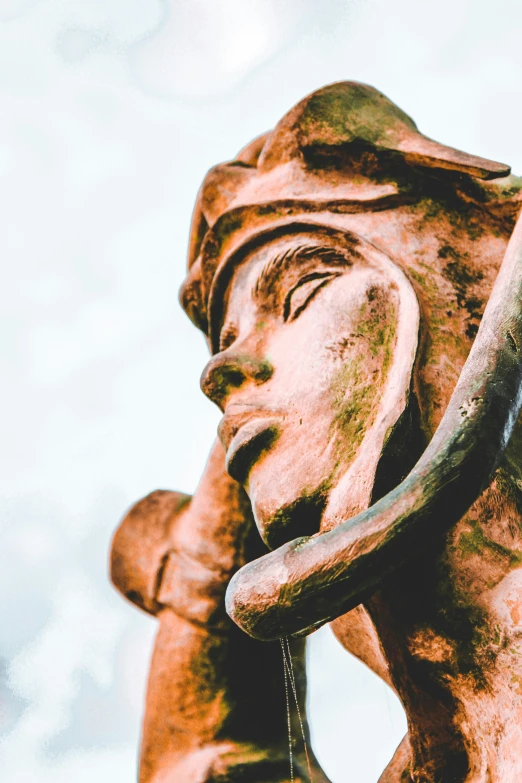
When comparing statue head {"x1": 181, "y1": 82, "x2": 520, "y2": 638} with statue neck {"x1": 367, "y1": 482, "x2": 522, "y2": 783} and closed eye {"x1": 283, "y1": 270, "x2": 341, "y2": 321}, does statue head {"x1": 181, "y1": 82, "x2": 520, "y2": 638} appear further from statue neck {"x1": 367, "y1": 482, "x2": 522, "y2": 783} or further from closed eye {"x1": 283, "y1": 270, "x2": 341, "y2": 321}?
statue neck {"x1": 367, "y1": 482, "x2": 522, "y2": 783}

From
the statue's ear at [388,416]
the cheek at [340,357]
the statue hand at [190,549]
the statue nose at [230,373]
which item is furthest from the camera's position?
the statue hand at [190,549]

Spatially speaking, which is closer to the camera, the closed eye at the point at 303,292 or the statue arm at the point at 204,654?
the closed eye at the point at 303,292

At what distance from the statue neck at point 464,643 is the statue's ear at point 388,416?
0.15 metres

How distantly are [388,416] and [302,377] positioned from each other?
0.25m

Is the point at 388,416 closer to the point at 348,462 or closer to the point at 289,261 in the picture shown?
the point at 348,462

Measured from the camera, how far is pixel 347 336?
6.05 feet

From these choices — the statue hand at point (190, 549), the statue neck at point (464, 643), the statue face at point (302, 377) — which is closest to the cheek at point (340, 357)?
the statue face at point (302, 377)

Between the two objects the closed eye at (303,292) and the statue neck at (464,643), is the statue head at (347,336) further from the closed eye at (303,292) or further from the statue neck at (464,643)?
the statue neck at (464,643)

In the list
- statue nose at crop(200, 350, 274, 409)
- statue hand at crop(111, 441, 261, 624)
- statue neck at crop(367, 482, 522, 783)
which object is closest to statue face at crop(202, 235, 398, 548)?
statue nose at crop(200, 350, 274, 409)

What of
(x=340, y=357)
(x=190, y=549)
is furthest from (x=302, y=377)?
(x=190, y=549)

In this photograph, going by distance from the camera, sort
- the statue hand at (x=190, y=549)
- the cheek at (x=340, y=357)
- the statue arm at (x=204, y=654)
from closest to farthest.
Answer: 1. the cheek at (x=340, y=357)
2. the statue arm at (x=204, y=654)
3. the statue hand at (x=190, y=549)

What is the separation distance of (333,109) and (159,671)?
1.44 m

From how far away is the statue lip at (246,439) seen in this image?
1786mm

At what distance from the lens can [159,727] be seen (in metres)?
2.35
